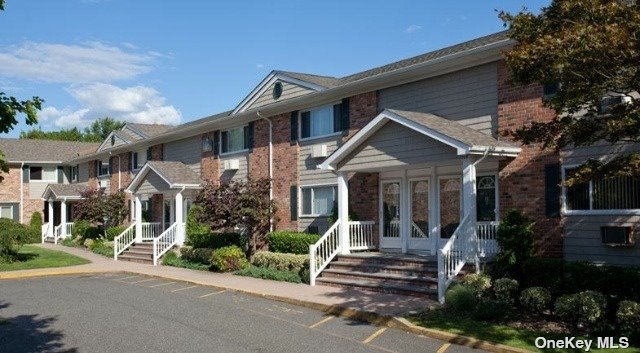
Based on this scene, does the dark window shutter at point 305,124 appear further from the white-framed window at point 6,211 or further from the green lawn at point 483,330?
the white-framed window at point 6,211

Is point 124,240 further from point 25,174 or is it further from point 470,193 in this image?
point 470,193

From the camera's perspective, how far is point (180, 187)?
83.0 ft

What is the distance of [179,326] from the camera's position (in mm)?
11195

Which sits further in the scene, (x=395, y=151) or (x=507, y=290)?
(x=395, y=151)

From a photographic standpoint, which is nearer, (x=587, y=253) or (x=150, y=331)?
(x=150, y=331)

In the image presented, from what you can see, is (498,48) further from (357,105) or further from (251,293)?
(251,293)

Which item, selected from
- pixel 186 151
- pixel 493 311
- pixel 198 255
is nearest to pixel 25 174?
pixel 186 151

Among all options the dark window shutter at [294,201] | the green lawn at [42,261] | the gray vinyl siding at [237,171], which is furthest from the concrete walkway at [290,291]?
the gray vinyl siding at [237,171]

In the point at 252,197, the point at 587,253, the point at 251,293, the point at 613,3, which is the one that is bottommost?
the point at 251,293

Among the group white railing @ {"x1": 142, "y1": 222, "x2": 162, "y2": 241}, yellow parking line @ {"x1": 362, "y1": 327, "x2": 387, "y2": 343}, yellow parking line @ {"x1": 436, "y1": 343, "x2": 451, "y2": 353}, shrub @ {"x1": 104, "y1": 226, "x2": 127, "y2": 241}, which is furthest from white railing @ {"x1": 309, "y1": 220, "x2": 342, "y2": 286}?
shrub @ {"x1": 104, "y1": 226, "x2": 127, "y2": 241}

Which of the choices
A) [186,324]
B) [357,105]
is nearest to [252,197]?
[357,105]

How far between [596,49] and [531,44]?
996 mm

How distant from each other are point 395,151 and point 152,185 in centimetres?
1483

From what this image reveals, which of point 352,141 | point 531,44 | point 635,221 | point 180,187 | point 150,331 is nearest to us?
point 531,44
